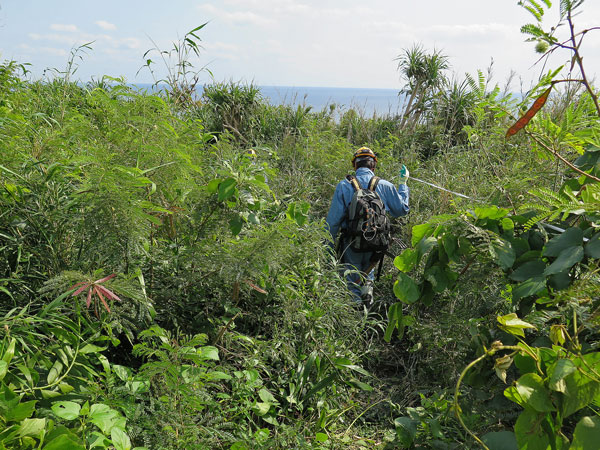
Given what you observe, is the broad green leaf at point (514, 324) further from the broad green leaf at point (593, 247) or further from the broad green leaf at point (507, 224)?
the broad green leaf at point (507, 224)

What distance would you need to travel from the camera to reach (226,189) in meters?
2.02

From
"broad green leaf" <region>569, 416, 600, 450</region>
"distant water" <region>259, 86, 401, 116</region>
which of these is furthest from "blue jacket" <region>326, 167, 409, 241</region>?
"distant water" <region>259, 86, 401, 116</region>

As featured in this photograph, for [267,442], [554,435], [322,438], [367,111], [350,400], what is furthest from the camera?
[367,111]

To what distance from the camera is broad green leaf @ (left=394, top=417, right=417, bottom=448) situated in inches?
76.9

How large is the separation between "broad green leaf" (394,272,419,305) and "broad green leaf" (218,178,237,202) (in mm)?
899

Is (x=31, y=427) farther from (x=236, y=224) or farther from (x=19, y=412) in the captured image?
(x=236, y=224)

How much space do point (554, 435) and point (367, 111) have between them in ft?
30.6

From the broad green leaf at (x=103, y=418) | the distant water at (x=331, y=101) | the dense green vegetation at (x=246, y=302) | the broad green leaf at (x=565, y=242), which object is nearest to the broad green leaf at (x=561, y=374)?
the dense green vegetation at (x=246, y=302)

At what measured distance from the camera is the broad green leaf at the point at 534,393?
3.24 ft

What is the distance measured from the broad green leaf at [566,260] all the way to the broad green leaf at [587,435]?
354 mm

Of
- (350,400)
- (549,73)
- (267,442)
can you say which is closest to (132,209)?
(267,442)

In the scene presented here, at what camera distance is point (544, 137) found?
4.95 ft

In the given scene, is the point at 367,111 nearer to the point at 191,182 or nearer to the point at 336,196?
the point at 336,196

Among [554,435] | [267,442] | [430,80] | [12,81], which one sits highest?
[430,80]
